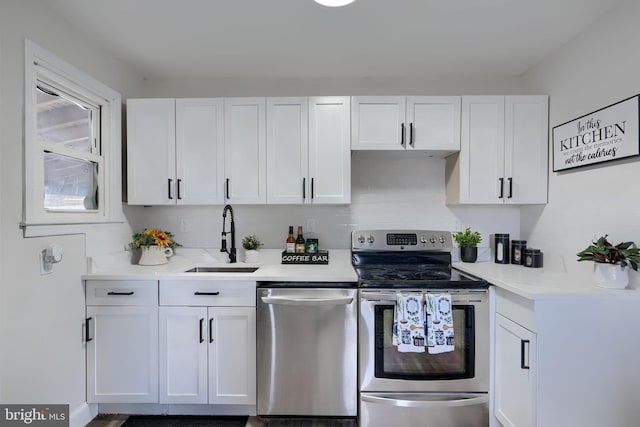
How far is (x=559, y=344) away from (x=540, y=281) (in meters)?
0.38

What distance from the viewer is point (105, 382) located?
6.39 feet

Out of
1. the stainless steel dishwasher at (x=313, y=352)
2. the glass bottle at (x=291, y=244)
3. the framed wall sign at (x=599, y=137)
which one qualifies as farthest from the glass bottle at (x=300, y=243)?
the framed wall sign at (x=599, y=137)

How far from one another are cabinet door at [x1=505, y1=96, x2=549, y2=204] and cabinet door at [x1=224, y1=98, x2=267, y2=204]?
186cm

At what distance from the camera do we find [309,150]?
228cm

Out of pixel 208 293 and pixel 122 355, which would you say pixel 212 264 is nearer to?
A: pixel 208 293

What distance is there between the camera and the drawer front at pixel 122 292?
1.94 metres

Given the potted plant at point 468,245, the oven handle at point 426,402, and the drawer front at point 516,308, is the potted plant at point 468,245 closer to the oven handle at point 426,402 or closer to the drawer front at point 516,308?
the drawer front at point 516,308

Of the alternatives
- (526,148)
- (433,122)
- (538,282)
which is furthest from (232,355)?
(526,148)

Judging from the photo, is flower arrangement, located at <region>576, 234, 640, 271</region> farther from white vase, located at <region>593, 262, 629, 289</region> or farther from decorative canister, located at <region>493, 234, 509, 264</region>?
decorative canister, located at <region>493, 234, 509, 264</region>

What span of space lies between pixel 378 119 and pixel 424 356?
1659 millimetres

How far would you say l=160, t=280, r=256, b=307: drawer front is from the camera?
1.92m

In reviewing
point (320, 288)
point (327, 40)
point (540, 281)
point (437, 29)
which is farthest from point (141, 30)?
point (540, 281)

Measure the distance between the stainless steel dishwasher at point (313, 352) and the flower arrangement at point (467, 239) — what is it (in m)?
1.15

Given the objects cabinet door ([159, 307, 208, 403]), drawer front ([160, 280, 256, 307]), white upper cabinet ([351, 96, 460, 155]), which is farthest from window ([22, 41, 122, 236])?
white upper cabinet ([351, 96, 460, 155])
